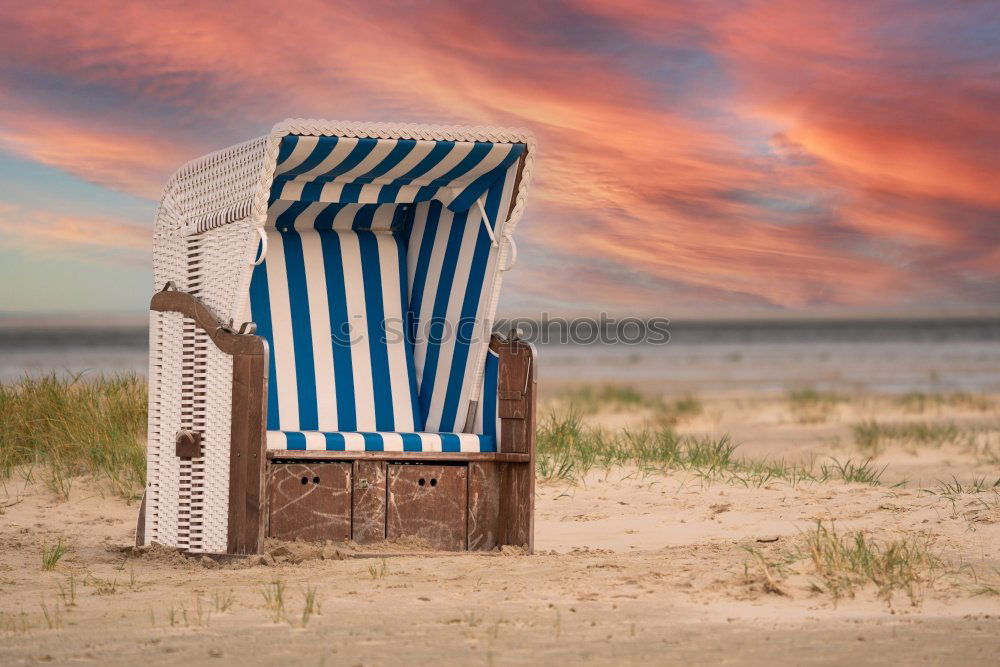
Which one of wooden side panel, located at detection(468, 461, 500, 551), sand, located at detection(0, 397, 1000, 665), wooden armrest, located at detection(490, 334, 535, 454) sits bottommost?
sand, located at detection(0, 397, 1000, 665)

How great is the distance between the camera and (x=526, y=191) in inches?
200

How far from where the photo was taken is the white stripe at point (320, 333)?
5625 millimetres

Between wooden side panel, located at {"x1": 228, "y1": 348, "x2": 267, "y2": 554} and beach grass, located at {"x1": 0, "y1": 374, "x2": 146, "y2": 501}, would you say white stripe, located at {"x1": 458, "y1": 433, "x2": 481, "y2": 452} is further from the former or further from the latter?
beach grass, located at {"x1": 0, "y1": 374, "x2": 146, "y2": 501}

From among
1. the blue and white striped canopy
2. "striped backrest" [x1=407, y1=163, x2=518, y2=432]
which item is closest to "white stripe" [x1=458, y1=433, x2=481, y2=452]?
"striped backrest" [x1=407, y1=163, x2=518, y2=432]

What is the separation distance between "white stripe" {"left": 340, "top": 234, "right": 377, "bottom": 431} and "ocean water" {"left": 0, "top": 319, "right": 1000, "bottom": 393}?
14924 mm

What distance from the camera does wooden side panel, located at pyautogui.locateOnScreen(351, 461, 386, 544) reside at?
5020 millimetres

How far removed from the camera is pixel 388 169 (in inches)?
203

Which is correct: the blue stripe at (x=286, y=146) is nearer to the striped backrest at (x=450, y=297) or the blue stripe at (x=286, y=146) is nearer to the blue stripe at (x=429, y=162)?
the blue stripe at (x=429, y=162)

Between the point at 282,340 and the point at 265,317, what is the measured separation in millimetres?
130

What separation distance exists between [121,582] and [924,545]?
119 inches

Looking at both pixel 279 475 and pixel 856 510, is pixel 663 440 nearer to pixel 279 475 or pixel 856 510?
pixel 856 510

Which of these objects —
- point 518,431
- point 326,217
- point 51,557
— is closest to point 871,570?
point 518,431

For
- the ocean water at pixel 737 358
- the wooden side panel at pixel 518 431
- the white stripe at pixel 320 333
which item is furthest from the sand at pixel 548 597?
the ocean water at pixel 737 358

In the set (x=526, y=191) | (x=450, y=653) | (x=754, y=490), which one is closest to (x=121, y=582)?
(x=450, y=653)
